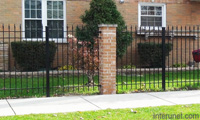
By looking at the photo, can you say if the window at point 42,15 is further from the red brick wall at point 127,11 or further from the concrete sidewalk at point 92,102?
the concrete sidewalk at point 92,102

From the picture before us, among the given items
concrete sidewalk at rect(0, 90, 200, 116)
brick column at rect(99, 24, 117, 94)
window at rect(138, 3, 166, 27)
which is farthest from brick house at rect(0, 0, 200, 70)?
concrete sidewalk at rect(0, 90, 200, 116)

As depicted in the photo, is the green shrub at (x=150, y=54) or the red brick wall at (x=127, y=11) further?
the green shrub at (x=150, y=54)

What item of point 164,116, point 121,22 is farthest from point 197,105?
point 121,22

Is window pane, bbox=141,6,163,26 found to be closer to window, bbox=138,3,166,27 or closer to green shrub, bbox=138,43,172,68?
window, bbox=138,3,166,27

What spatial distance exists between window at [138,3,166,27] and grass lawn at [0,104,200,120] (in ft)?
30.4

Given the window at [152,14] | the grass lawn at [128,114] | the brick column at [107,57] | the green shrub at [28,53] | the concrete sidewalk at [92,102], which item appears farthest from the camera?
the window at [152,14]

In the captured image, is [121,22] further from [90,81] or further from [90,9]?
[90,81]

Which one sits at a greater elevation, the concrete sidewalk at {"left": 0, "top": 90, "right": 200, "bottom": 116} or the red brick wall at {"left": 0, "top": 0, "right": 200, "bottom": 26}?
the red brick wall at {"left": 0, "top": 0, "right": 200, "bottom": 26}

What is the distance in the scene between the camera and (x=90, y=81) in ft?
36.3

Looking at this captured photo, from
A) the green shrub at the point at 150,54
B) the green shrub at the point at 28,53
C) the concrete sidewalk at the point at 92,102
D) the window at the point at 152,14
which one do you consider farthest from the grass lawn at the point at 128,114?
the window at the point at 152,14

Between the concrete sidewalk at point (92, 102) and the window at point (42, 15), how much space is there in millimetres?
6142

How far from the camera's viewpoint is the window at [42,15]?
15359 mm

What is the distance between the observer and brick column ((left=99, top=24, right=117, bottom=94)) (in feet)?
33.0

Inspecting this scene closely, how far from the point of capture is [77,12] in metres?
15.9
